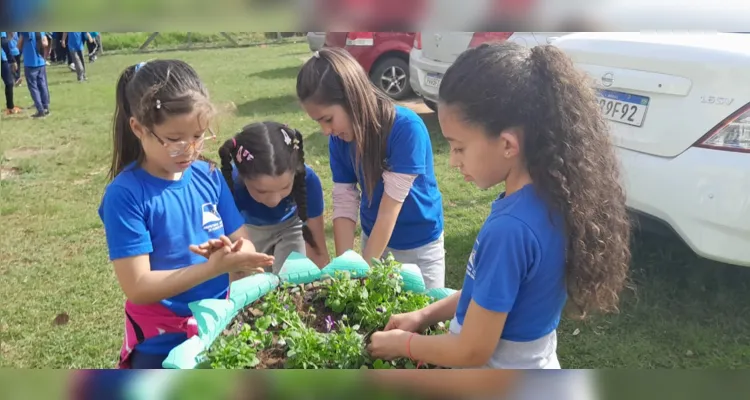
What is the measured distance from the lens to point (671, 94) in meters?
2.88

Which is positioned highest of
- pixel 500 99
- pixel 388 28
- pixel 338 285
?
pixel 388 28

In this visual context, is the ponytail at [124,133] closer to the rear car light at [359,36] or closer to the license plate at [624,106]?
the rear car light at [359,36]

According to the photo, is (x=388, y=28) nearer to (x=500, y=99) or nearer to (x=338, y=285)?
(x=500, y=99)

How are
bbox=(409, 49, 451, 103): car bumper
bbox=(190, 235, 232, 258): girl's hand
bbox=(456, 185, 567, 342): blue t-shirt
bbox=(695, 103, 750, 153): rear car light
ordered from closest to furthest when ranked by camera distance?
bbox=(456, 185, 567, 342): blue t-shirt < bbox=(190, 235, 232, 258): girl's hand < bbox=(695, 103, 750, 153): rear car light < bbox=(409, 49, 451, 103): car bumper

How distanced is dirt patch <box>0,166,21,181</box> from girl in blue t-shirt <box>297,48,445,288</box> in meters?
5.23

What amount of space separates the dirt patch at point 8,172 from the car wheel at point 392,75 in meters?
4.77

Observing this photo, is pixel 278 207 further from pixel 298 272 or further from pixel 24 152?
pixel 24 152

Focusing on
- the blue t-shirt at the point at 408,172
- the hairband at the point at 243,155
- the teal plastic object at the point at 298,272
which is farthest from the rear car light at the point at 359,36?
the teal plastic object at the point at 298,272

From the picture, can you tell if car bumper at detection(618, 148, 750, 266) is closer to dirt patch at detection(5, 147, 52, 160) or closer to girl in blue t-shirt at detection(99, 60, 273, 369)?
girl in blue t-shirt at detection(99, 60, 273, 369)

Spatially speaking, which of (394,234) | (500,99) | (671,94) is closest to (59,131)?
(394,234)

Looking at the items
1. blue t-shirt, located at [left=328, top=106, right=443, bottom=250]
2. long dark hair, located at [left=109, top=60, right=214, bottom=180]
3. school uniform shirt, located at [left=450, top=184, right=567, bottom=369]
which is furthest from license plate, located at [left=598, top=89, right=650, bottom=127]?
long dark hair, located at [left=109, top=60, right=214, bottom=180]

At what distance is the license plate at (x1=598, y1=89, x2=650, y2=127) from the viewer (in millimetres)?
3049

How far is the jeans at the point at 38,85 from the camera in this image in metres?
9.14

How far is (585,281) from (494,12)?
2.54ft
